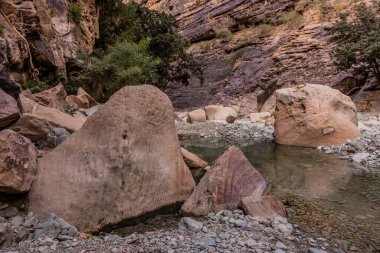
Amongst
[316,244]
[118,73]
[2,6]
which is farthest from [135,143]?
[118,73]

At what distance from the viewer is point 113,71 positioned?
17656mm

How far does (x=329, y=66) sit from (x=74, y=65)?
15082mm

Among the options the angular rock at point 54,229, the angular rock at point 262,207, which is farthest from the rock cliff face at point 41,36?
the angular rock at point 262,207

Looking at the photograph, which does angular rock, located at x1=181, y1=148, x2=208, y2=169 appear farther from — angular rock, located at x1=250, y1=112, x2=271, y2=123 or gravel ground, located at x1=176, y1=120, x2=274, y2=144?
angular rock, located at x1=250, y1=112, x2=271, y2=123

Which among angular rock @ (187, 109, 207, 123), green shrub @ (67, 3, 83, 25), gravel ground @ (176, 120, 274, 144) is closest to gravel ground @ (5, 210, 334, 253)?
gravel ground @ (176, 120, 274, 144)

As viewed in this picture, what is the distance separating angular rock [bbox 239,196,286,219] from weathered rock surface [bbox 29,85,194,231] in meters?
1.33

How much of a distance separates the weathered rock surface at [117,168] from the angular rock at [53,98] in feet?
19.4

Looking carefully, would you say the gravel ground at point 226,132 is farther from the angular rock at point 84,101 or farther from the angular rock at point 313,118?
the angular rock at point 84,101

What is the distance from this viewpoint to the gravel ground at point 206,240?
408 cm

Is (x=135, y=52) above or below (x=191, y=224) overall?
above

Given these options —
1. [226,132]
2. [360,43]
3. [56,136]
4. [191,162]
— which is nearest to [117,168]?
[56,136]

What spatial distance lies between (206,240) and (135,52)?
15.0 meters

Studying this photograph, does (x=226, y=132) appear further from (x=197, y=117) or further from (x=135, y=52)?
(x=135, y=52)

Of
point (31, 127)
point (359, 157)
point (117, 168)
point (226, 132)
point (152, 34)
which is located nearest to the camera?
point (117, 168)
